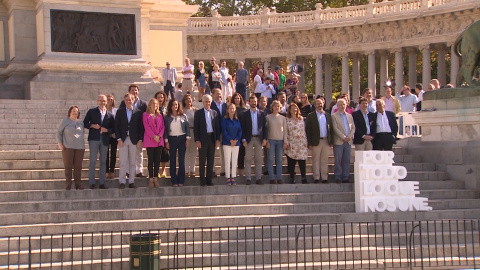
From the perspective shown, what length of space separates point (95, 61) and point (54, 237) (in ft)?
54.0

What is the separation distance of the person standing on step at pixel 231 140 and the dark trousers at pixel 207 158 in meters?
0.29

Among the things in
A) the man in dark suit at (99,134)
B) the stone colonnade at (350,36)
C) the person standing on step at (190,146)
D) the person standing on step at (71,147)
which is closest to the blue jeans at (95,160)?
the man in dark suit at (99,134)

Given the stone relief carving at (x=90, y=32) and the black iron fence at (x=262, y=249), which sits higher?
the stone relief carving at (x=90, y=32)

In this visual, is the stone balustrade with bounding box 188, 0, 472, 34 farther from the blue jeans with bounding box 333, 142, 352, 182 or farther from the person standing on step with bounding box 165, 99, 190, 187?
the person standing on step with bounding box 165, 99, 190, 187

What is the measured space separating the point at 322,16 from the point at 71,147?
37.7m

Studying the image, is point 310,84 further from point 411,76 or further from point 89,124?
point 89,124

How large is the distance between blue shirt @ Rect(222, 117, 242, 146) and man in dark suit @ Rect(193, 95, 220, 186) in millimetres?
143

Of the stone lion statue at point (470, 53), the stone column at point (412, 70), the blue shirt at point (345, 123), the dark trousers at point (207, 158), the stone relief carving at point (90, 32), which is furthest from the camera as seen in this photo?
the stone column at point (412, 70)

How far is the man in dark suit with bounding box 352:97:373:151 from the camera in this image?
2089 centimetres

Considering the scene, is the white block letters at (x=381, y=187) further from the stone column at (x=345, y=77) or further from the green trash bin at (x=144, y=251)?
the stone column at (x=345, y=77)

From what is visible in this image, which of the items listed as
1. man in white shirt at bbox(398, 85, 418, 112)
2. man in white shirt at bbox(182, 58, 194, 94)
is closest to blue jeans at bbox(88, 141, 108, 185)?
man in white shirt at bbox(182, 58, 194, 94)

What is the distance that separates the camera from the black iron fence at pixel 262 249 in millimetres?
15078

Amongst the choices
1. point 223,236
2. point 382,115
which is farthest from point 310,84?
A: point 223,236

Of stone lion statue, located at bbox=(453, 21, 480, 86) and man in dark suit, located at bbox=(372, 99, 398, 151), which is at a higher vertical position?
stone lion statue, located at bbox=(453, 21, 480, 86)
